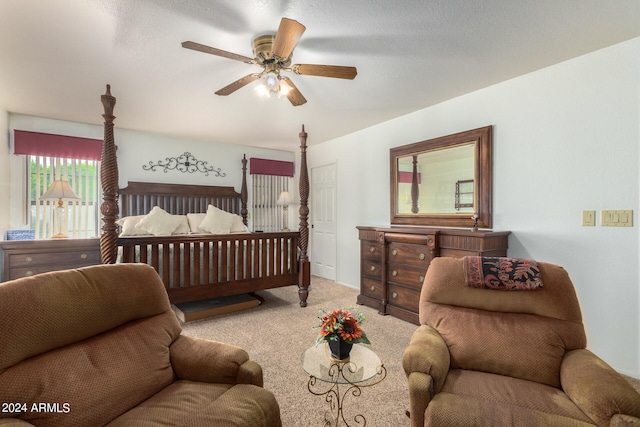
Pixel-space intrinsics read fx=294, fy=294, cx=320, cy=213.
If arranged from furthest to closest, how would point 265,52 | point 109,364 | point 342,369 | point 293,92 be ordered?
point 293,92 < point 265,52 < point 342,369 < point 109,364

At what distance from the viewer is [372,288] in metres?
3.58

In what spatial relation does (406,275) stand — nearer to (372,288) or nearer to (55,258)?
(372,288)

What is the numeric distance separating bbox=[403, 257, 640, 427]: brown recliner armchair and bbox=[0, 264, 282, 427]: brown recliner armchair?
2.27ft

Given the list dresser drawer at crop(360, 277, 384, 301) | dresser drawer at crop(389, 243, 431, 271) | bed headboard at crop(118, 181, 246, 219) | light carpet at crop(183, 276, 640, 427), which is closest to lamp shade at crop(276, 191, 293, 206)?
bed headboard at crop(118, 181, 246, 219)

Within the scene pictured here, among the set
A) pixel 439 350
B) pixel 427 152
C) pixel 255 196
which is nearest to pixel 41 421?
pixel 439 350

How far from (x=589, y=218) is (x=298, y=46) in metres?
2.57

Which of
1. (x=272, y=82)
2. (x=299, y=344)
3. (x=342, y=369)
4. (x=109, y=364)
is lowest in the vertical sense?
(x=299, y=344)

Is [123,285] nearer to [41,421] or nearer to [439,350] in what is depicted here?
[41,421]

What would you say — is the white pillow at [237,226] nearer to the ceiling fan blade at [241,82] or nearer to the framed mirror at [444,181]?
the framed mirror at [444,181]

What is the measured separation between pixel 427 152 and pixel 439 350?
Result: 8.31 feet

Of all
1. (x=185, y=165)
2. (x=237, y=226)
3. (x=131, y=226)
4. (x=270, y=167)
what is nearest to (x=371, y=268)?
(x=237, y=226)

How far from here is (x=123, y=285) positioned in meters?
1.40

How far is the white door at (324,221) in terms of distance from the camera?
494 centimetres

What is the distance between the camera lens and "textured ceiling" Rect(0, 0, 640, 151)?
1.76m
